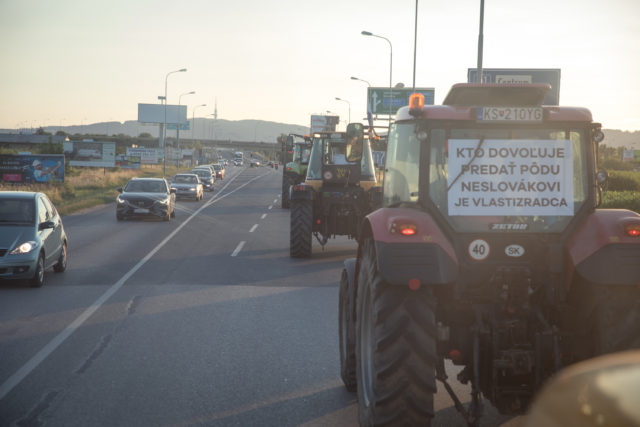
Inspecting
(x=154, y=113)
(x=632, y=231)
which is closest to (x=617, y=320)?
(x=632, y=231)

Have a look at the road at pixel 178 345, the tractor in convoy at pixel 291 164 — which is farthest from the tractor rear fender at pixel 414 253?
the tractor in convoy at pixel 291 164

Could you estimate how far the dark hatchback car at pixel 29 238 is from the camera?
1158 cm

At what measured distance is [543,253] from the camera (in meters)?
4.89

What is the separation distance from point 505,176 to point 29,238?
363 inches

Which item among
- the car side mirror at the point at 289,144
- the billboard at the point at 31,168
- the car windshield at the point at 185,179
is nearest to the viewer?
the car side mirror at the point at 289,144

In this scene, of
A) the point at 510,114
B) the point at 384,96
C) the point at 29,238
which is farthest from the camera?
the point at 384,96

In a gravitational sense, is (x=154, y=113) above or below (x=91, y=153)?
above

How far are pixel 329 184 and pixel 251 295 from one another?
18.6 feet

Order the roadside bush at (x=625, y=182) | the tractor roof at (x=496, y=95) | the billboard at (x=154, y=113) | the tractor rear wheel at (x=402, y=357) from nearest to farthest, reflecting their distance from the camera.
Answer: the tractor rear wheel at (x=402, y=357) < the tractor roof at (x=496, y=95) < the roadside bush at (x=625, y=182) < the billboard at (x=154, y=113)

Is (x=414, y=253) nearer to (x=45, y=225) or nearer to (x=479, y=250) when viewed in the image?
(x=479, y=250)

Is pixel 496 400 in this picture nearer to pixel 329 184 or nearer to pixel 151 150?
pixel 329 184

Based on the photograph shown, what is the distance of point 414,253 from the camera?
460cm

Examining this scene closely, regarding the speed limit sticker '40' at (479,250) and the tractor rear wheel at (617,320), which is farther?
the speed limit sticker '40' at (479,250)

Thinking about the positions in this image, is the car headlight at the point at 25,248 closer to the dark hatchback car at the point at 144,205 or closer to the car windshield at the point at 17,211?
the car windshield at the point at 17,211
